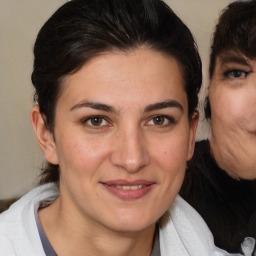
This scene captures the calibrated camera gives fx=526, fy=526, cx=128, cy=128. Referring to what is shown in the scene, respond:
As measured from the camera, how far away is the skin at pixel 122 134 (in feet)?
3.17

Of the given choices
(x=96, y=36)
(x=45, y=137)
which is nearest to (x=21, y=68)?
(x=45, y=137)

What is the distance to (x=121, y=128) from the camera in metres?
0.97

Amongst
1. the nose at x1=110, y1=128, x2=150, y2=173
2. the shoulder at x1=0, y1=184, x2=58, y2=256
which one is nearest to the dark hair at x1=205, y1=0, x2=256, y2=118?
the nose at x1=110, y1=128, x2=150, y2=173

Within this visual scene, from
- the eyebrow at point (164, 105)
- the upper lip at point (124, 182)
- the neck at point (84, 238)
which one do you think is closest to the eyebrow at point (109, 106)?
the eyebrow at point (164, 105)

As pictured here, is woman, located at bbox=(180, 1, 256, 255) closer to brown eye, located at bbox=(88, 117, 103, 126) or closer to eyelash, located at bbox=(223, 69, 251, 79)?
eyelash, located at bbox=(223, 69, 251, 79)

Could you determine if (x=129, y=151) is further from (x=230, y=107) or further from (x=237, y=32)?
(x=237, y=32)

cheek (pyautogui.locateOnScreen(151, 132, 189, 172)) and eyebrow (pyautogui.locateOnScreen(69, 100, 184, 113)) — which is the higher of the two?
eyebrow (pyautogui.locateOnScreen(69, 100, 184, 113))

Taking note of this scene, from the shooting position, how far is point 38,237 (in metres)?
1.10

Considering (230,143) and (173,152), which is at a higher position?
(173,152)

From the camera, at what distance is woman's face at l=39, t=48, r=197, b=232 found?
3.17 ft

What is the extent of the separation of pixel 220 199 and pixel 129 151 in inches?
18.8

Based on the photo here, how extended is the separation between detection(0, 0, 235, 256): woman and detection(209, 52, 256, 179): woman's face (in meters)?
0.17

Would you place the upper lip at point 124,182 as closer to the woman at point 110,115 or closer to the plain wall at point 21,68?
the woman at point 110,115

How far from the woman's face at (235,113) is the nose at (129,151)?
36cm
